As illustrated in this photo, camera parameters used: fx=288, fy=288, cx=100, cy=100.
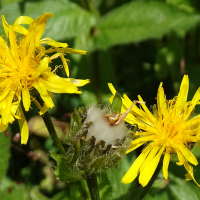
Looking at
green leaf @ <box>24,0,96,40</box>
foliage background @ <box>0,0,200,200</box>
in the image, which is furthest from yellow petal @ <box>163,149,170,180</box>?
green leaf @ <box>24,0,96,40</box>

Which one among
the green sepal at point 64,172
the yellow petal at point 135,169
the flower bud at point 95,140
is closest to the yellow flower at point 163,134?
the yellow petal at point 135,169

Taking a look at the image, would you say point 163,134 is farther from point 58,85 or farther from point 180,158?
point 58,85

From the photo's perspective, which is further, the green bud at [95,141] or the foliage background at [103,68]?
the foliage background at [103,68]

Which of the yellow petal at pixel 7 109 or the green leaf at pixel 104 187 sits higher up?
the yellow petal at pixel 7 109

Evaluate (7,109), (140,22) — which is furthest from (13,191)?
(140,22)

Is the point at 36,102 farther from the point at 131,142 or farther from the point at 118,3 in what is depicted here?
the point at 118,3

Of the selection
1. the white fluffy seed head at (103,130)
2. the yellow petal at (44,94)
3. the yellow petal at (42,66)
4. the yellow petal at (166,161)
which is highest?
the yellow petal at (42,66)

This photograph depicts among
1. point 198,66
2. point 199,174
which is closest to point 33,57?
point 199,174

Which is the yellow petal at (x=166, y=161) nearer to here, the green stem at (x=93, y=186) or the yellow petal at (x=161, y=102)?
the yellow petal at (x=161, y=102)
